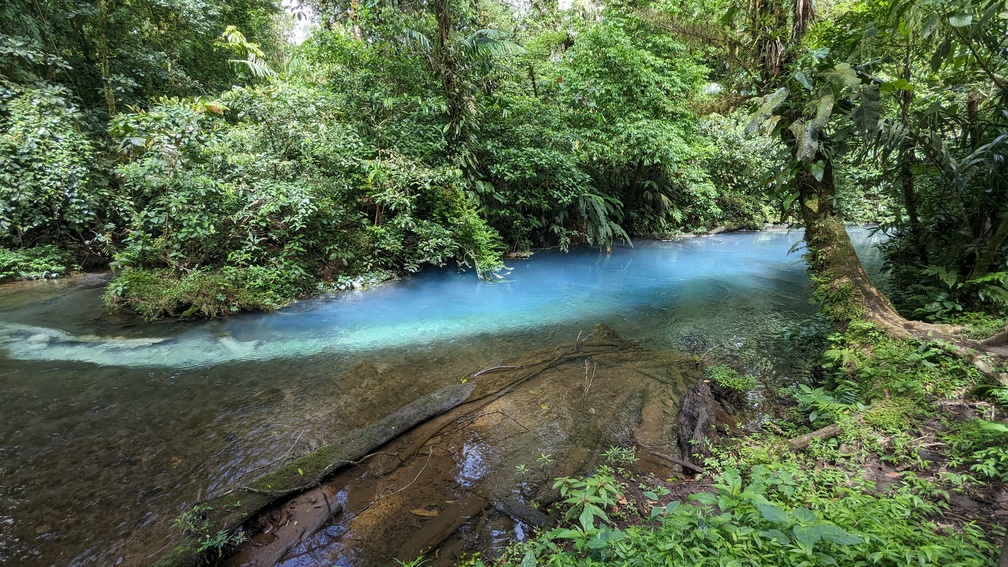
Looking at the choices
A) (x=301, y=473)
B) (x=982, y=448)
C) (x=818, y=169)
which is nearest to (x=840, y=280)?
(x=818, y=169)

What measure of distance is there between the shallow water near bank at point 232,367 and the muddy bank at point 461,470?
526mm

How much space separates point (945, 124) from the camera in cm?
413

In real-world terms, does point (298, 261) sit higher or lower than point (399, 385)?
higher

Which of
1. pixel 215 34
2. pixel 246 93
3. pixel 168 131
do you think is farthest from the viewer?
pixel 215 34

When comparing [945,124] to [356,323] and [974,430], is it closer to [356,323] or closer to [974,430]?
[974,430]

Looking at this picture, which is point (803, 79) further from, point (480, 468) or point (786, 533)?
point (480, 468)

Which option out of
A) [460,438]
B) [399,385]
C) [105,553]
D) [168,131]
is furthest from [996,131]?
[168,131]

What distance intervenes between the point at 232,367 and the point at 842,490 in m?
5.71

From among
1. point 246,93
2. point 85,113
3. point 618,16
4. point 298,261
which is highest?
point 618,16

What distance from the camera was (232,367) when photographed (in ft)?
16.3

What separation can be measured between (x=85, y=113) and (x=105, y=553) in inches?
489

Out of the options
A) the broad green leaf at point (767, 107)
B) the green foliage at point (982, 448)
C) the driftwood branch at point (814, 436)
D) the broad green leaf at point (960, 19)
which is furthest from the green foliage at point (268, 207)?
the green foliage at point (982, 448)

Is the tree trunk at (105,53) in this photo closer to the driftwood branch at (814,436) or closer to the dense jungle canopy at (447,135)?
the dense jungle canopy at (447,135)

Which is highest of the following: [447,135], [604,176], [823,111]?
[447,135]
